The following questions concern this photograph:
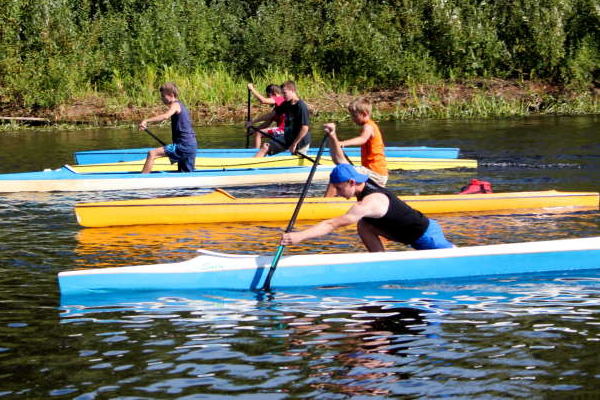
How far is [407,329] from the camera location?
7.39 metres

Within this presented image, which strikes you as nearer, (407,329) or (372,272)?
(407,329)

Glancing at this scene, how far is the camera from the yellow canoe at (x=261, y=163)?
642 inches

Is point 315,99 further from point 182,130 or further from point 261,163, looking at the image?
point 182,130

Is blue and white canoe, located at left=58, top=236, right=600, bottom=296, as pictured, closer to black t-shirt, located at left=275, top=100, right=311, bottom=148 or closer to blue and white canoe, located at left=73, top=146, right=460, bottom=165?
black t-shirt, located at left=275, top=100, right=311, bottom=148

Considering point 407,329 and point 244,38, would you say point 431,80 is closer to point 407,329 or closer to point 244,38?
point 244,38

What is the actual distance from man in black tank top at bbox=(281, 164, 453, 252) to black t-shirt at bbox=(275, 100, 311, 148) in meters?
6.01

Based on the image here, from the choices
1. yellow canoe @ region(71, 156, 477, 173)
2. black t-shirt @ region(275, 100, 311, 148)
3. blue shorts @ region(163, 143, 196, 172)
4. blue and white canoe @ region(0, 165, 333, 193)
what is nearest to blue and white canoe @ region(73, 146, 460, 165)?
yellow canoe @ region(71, 156, 477, 173)

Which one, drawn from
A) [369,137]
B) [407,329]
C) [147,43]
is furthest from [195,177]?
[147,43]

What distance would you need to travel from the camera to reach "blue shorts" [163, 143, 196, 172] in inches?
575

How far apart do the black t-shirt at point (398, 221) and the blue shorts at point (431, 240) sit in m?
0.05

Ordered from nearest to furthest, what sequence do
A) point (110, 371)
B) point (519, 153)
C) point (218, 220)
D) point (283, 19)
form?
point (110, 371) → point (218, 220) → point (519, 153) → point (283, 19)

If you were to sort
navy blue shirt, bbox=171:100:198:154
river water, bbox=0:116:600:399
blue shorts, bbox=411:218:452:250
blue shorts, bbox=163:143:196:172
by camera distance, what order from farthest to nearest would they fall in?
1. blue shorts, bbox=163:143:196:172
2. navy blue shirt, bbox=171:100:198:154
3. blue shorts, bbox=411:218:452:250
4. river water, bbox=0:116:600:399

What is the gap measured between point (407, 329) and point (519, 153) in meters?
12.6

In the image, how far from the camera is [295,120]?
49.6ft
